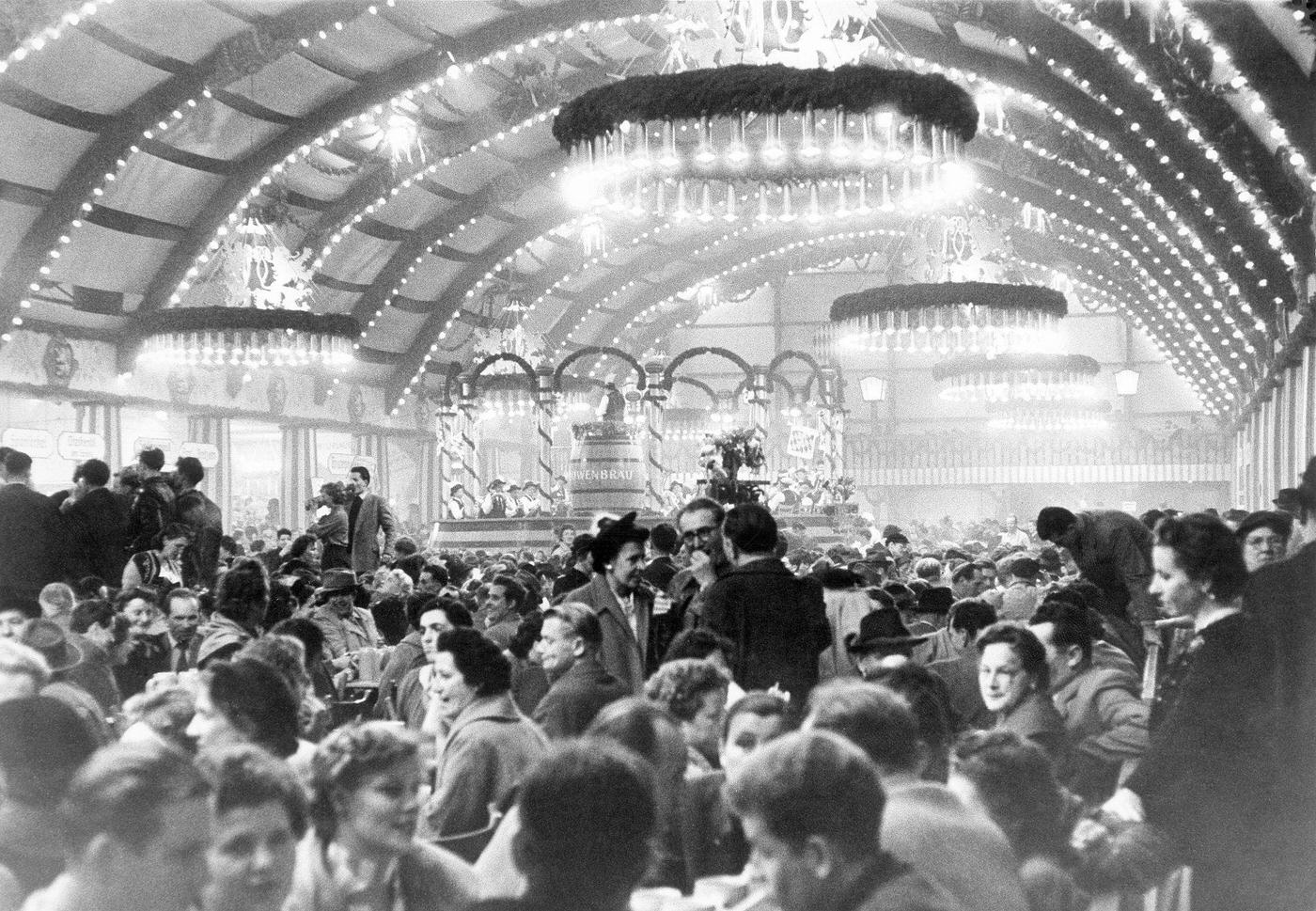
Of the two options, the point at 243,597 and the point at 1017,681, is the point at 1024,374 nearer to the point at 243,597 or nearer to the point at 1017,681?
the point at 243,597

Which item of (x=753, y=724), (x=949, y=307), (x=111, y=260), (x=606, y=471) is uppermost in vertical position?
(x=111, y=260)

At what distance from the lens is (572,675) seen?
191 inches

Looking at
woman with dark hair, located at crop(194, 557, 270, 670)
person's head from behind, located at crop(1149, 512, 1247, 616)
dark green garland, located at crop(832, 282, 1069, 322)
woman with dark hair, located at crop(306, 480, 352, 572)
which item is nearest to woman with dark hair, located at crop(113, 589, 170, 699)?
woman with dark hair, located at crop(194, 557, 270, 670)

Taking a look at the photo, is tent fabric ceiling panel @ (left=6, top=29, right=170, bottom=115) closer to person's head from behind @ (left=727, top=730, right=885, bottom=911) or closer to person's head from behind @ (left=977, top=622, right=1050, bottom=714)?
person's head from behind @ (left=977, top=622, right=1050, bottom=714)

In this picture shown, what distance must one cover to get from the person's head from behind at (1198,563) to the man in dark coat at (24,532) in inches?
200

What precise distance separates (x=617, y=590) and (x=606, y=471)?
44.2ft

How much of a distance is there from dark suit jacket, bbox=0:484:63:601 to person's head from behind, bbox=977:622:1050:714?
4.44 metres

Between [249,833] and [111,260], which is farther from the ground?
[111,260]

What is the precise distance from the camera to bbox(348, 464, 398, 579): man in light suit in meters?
11.7

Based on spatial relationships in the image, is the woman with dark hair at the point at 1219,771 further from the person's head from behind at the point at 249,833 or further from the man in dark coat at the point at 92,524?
the man in dark coat at the point at 92,524

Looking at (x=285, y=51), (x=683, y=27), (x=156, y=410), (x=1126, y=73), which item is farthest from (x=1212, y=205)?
(x=156, y=410)

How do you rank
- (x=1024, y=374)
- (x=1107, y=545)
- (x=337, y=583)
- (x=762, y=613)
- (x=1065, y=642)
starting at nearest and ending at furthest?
1. (x=1065, y=642)
2. (x=762, y=613)
3. (x=1107, y=545)
4. (x=337, y=583)
5. (x=1024, y=374)

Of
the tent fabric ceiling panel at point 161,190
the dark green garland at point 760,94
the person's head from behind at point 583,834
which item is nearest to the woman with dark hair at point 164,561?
the dark green garland at point 760,94

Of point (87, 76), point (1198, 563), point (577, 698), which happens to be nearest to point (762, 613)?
point (577, 698)
